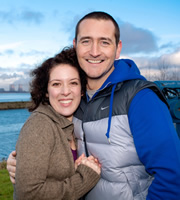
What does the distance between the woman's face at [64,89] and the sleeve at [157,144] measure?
75 centimetres

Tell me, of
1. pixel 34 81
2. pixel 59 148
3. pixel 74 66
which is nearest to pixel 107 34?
pixel 74 66

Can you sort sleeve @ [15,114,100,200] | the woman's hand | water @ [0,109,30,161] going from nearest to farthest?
sleeve @ [15,114,100,200] → the woman's hand → water @ [0,109,30,161]

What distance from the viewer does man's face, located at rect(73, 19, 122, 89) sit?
2.12m

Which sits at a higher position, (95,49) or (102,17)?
(102,17)

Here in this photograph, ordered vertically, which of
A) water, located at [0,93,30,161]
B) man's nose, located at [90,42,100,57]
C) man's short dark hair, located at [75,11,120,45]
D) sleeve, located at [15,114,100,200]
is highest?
man's short dark hair, located at [75,11,120,45]

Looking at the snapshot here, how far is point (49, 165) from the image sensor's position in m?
1.88

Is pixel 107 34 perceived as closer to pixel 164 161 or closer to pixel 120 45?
pixel 120 45

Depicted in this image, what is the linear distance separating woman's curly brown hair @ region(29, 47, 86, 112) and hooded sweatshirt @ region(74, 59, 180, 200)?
1.58 ft

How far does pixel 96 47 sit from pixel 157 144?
108cm

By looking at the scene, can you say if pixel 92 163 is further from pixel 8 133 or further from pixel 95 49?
pixel 8 133

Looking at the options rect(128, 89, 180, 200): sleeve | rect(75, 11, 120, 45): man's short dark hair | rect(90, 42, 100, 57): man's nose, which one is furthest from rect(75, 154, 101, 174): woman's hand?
rect(75, 11, 120, 45): man's short dark hair

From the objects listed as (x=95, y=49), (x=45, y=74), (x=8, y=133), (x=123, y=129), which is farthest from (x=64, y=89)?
(x=8, y=133)

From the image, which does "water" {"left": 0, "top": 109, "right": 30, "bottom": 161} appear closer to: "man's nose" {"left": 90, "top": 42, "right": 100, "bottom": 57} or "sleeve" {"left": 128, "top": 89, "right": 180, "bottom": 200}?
"man's nose" {"left": 90, "top": 42, "right": 100, "bottom": 57}

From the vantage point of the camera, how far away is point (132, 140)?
176 cm
